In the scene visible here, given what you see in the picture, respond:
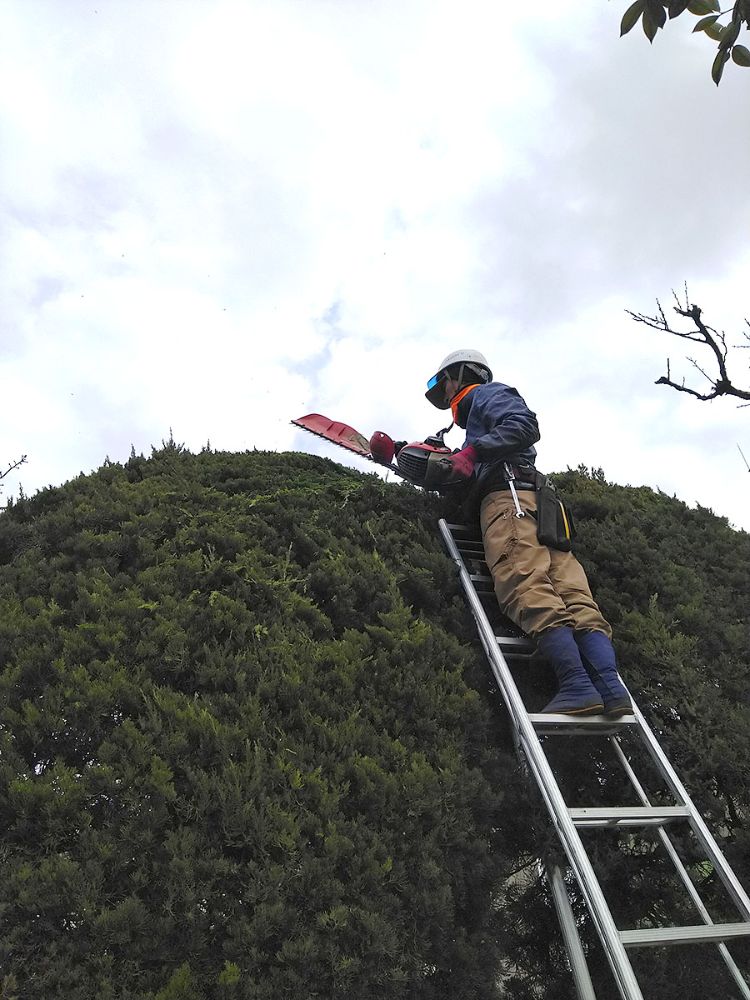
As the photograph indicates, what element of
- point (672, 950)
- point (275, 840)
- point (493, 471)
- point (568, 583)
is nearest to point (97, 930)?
point (275, 840)

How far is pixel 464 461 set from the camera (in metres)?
4.41

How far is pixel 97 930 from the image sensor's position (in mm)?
2252

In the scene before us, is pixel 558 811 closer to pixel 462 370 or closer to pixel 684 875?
pixel 684 875

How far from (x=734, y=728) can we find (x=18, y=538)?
401 cm

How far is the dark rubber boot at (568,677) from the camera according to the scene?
344 centimetres

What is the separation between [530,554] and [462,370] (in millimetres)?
1772

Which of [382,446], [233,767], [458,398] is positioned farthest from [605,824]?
[458,398]

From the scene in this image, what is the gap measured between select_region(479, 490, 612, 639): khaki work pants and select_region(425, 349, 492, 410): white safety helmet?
1216mm

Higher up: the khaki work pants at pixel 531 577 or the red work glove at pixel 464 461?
the red work glove at pixel 464 461

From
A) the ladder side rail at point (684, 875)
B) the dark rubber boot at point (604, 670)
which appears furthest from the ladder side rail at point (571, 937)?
the dark rubber boot at point (604, 670)

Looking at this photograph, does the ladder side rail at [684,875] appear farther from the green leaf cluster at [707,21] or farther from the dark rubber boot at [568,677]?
the green leaf cluster at [707,21]

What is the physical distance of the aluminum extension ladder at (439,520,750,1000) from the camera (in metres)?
2.73

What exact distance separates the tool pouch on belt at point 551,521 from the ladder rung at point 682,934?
1901 mm

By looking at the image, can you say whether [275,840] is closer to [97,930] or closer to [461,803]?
[97,930]
